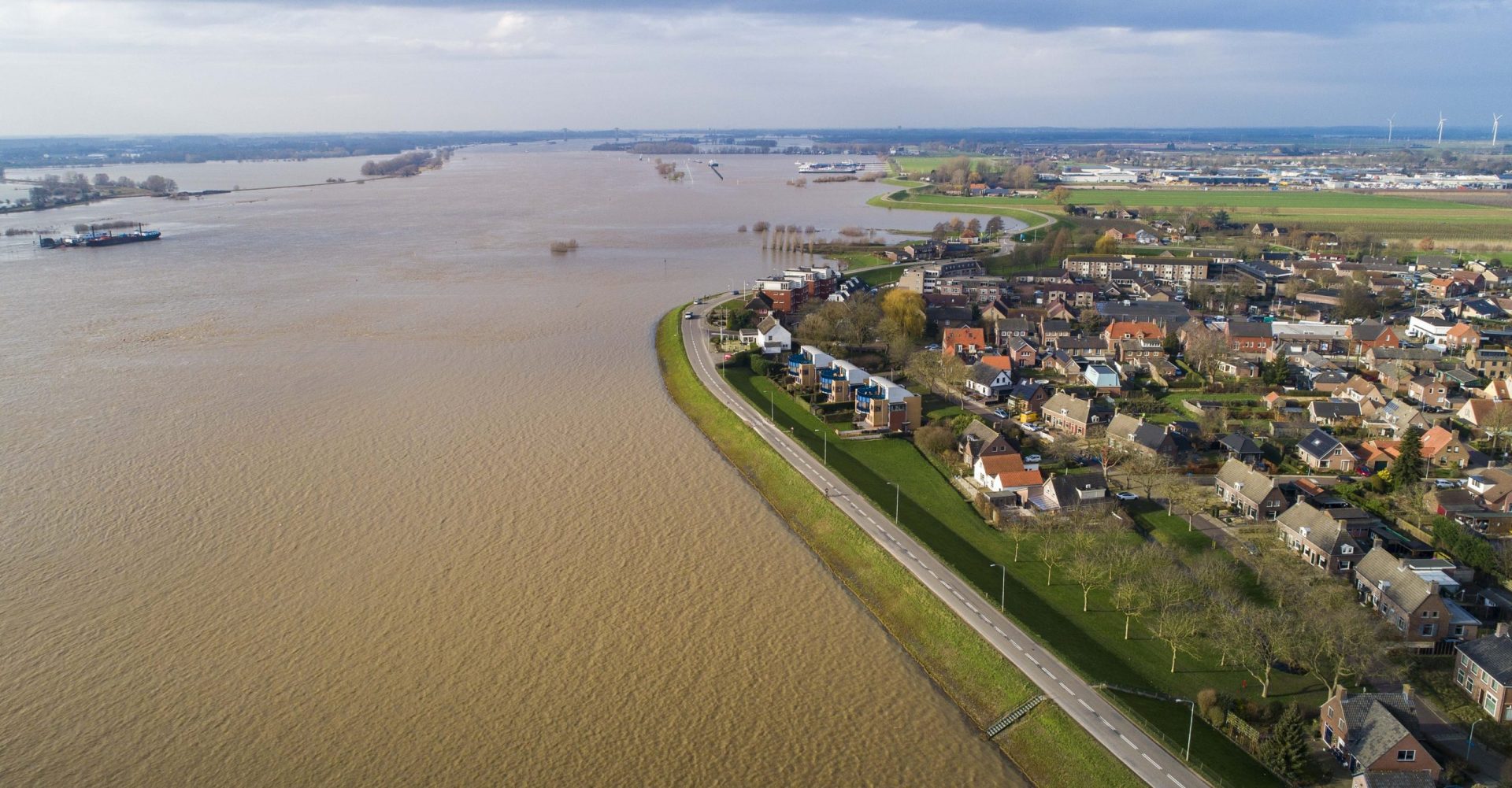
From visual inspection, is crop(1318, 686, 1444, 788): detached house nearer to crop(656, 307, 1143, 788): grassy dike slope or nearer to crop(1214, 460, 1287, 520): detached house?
crop(656, 307, 1143, 788): grassy dike slope

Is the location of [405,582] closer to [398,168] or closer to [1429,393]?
[1429,393]

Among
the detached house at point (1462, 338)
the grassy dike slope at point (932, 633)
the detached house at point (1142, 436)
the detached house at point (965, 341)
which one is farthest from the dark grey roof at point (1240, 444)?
the detached house at point (1462, 338)

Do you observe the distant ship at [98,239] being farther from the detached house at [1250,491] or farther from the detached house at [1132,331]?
the detached house at [1250,491]

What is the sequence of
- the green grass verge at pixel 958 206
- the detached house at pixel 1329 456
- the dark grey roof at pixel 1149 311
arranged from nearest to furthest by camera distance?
1. the detached house at pixel 1329 456
2. the dark grey roof at pixel 1149 311
3. the green grass verge at pixel 958 206

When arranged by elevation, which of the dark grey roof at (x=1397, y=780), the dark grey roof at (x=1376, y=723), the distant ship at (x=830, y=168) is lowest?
the dark grey roof at (x=1397, y=780)

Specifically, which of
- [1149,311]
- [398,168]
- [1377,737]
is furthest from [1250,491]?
[398,168]

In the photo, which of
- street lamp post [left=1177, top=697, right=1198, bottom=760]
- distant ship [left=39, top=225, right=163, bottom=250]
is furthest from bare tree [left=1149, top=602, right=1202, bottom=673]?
distant ship [left=39, top=225, right=163, bottom=250]

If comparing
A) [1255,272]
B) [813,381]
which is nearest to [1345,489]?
[813,381]
